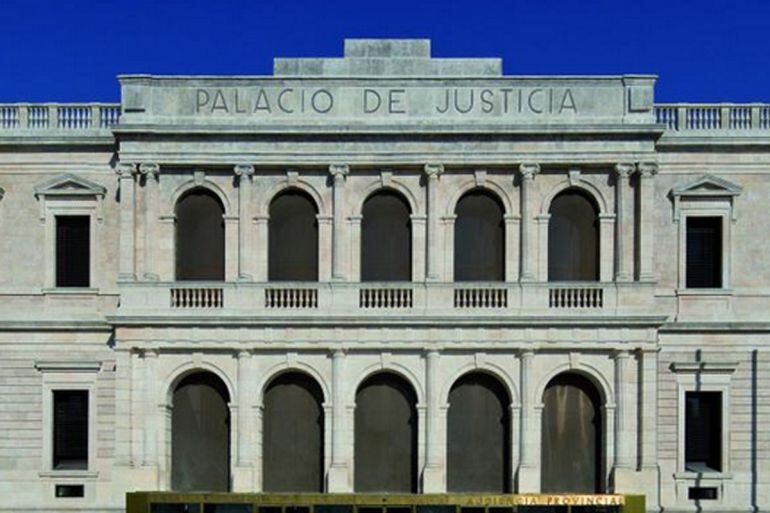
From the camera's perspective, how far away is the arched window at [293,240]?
99.3 ft

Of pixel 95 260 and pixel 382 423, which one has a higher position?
pixel 95 260

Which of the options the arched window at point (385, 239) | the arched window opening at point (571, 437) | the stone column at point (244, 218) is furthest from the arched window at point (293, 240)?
the arched window opening at point (571, 437)

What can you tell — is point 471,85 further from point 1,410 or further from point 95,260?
point 1,410

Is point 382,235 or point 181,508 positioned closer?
point 181,508

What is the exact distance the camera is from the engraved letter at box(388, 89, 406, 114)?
2969cm

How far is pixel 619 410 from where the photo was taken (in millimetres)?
29094

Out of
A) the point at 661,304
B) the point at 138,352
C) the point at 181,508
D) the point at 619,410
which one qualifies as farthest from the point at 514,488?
the point at 138,352

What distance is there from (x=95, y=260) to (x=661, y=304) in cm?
1753

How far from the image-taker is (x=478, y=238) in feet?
99.2

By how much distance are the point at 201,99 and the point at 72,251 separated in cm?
641

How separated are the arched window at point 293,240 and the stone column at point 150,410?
4.30 metres

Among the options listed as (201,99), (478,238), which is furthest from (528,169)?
(201,99)

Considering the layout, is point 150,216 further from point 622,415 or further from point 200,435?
point 622,415

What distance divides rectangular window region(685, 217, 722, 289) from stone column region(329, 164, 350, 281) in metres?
10.8
